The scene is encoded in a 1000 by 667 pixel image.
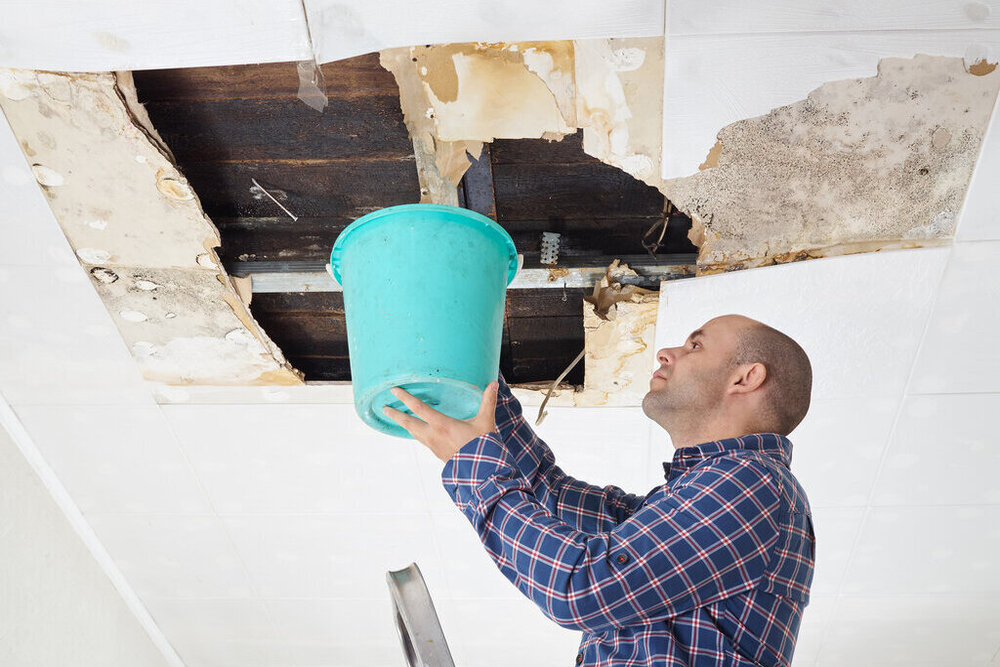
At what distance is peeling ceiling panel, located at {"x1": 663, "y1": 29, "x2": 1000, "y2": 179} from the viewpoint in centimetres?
120

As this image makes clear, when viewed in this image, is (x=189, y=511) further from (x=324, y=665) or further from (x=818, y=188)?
(x=818, y=188)

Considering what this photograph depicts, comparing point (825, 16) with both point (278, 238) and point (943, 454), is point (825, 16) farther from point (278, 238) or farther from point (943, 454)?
point (943, 454)

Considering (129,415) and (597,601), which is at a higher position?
(597,601)

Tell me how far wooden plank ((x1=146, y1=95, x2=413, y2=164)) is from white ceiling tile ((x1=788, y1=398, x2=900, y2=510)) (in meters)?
1.07

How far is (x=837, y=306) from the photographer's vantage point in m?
1.55

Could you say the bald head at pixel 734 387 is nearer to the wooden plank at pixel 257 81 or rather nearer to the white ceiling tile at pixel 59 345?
the wooden plank at pixel 257 81

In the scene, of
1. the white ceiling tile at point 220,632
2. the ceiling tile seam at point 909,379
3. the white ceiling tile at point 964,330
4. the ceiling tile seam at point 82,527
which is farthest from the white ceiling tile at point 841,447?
the ceiling tile seam at point 82,527

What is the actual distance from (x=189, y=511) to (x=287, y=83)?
1308 mm

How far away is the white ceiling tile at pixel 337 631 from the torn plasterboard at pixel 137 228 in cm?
97

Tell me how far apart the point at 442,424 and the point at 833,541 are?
1.47m

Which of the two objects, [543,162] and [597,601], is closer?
[597,601]

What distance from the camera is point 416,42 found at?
4.00 ft

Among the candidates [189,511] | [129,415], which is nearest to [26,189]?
[129,415]

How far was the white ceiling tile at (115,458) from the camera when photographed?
1895mm
